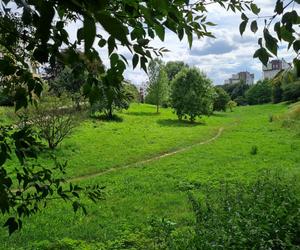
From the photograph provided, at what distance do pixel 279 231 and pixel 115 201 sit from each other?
7452 millimetres

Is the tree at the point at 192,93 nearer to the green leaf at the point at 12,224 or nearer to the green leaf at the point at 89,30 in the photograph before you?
the green leaf at the point at 12,224

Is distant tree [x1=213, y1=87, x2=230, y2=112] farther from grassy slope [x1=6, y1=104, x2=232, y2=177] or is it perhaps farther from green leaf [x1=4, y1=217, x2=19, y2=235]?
green leaf [x1=4, y1=217, x2=19, y2=235]

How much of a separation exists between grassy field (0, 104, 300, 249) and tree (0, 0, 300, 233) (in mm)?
1991

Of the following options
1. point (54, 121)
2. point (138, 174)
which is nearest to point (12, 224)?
point (138, 174)

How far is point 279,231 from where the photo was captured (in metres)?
6.48

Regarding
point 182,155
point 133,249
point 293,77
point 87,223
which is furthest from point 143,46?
point 182,155

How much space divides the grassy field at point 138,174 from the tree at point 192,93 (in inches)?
416

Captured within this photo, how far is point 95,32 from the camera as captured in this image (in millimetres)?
1030

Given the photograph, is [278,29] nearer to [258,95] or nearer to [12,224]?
[12,224]

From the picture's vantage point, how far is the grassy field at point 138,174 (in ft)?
32.2

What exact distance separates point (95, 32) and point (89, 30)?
2cm

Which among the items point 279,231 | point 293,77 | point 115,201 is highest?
point 293,77

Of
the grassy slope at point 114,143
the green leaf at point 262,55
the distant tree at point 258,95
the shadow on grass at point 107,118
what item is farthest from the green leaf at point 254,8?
the distant tree at point 258,95

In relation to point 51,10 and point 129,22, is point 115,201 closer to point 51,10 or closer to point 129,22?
point 129,22
